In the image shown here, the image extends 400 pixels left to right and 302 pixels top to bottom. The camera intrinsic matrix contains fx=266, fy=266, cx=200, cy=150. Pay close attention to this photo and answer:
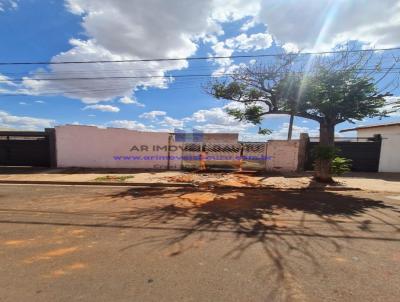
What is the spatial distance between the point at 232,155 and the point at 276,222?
899cm

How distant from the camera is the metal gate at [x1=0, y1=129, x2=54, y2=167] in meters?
15.1

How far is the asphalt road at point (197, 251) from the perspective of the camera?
2961 millimetres

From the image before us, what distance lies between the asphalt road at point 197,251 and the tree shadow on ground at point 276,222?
0.02 metres

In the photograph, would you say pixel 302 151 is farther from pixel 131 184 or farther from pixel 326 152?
pixel 131 184

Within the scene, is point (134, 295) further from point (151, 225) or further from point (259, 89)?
point (259, 89)

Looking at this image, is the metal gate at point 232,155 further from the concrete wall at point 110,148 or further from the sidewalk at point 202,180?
the concrete wall at point 110,148

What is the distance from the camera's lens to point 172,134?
14.7 metres

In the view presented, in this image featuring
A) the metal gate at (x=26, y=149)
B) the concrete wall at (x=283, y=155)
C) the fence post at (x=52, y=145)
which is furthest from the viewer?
the metal gate at (x=26, y=149)

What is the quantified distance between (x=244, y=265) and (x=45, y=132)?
592 inches

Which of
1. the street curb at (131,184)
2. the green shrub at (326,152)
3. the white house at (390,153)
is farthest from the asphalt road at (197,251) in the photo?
the white house at (390,153)

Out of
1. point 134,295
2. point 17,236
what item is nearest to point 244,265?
point 134,295

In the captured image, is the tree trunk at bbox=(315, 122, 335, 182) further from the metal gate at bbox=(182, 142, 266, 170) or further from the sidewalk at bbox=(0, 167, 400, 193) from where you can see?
the metal gate at bbox=(182, 142, 266, 170)

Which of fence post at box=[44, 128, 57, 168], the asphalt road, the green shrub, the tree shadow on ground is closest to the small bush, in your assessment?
the green shrub

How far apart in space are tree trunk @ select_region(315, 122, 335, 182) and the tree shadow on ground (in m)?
2.22
